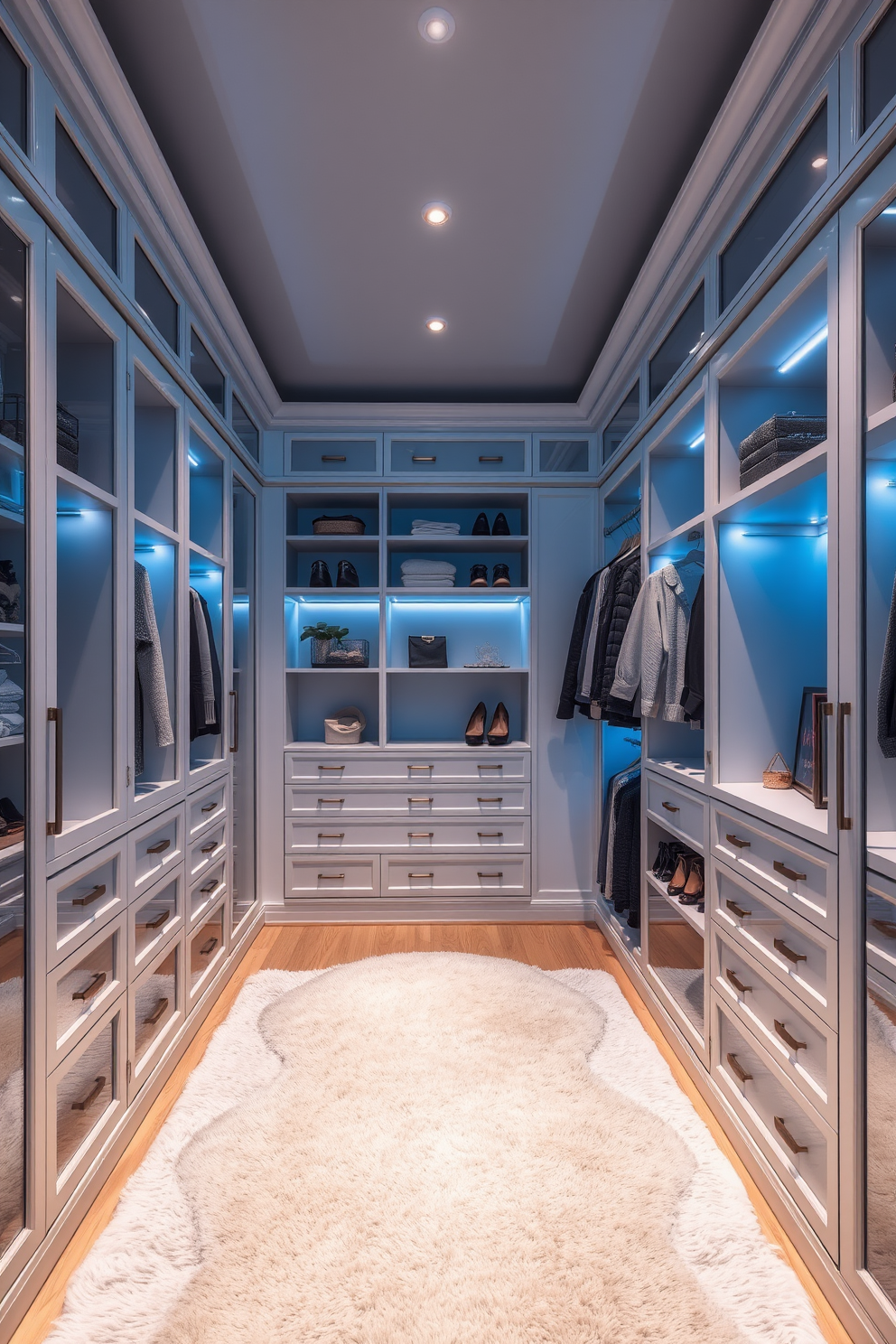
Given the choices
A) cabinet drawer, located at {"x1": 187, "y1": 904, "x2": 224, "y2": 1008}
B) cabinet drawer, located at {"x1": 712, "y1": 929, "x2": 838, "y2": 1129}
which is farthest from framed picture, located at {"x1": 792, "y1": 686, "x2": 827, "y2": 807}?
cabinet drawer, located at {"x1": 187, "y1": 904, "x2": 224, "y2": 1008}

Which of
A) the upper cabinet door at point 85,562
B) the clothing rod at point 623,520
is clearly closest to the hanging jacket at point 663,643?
the clothing rod at point 623,520

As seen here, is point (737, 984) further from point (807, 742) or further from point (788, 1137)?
point (807, 742)

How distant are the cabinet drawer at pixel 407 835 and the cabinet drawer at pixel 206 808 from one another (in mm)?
797

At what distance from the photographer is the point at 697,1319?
1327mm

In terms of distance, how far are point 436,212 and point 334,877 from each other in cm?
297

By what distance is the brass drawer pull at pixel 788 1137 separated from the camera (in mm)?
1534

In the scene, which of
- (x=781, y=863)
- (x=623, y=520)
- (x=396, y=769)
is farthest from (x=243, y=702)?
(x=781, y=863)

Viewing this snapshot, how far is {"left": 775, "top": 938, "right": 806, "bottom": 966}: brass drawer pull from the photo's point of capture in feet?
5.13

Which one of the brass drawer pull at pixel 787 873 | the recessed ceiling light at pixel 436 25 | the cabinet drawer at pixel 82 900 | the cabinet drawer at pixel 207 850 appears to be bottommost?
the cabinet drawer at pixel 207 850

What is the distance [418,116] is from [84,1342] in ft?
9.49

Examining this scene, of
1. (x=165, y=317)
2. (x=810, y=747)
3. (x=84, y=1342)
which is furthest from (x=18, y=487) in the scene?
(x=810, y=747)

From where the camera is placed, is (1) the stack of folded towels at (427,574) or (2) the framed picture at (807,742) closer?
(2) the framed picture at (807,742)

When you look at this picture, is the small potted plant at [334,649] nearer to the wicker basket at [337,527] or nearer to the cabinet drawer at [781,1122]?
the wicker basket at [337,527]

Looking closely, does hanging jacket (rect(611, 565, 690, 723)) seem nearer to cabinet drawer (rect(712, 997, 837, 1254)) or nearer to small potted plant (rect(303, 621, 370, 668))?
cabinet drawer (rect(712, 997, 837, 1254))
